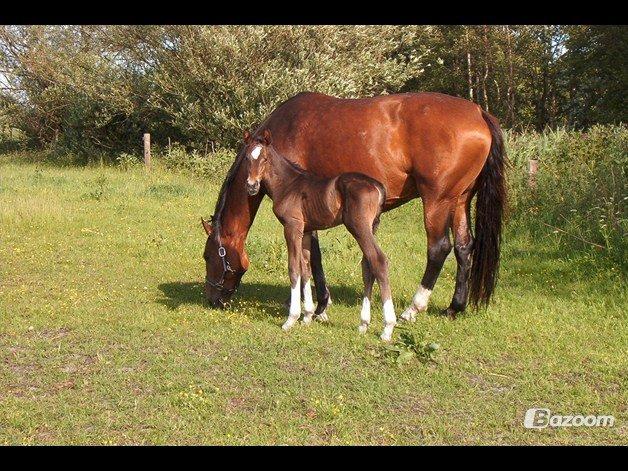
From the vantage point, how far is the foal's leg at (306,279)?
26.6ft

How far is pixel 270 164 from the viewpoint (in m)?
7.95

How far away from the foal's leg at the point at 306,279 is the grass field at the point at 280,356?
13.0 inches

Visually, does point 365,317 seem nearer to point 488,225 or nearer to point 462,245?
point 462,245

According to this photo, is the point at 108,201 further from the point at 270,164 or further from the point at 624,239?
the point at 624,239

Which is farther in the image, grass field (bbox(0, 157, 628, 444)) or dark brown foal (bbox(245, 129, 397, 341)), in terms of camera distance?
dark brown foal (bbox(245, 129, 397, 341))

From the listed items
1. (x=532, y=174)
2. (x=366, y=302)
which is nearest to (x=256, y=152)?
(x=366, y=302)

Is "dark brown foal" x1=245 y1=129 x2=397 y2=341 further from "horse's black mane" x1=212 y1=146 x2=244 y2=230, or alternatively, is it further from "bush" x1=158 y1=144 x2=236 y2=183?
"bush" x1=158 y1=144 x2=236 y2=183

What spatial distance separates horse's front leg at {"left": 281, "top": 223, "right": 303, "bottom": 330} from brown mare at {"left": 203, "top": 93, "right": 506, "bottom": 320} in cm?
60

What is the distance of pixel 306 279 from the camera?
8.16 metres

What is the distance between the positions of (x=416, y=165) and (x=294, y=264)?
1770mm

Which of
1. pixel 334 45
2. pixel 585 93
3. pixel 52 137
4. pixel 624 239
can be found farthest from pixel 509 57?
pixel 624 239

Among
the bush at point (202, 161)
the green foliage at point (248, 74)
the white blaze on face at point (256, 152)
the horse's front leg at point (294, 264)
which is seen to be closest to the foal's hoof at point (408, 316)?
the horse's front leg at point (294, 264)

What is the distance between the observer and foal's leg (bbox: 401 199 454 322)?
8039 millimetres

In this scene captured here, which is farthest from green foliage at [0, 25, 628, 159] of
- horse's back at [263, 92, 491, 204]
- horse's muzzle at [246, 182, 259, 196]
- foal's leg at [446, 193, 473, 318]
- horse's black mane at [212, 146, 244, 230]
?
horse's muzzle at [246, 182, 259, 196]
